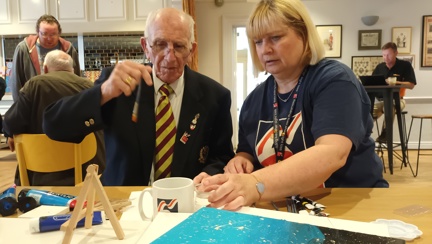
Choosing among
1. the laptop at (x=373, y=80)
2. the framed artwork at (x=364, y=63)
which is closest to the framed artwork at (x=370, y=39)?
the framed artwork at (x=364, y=63)

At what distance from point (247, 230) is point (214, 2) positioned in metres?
4.76

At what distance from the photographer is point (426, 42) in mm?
5414

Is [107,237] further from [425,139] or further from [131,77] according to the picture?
[425,139]

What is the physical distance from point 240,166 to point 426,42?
535 centimetres

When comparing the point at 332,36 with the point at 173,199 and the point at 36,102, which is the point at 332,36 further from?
the point at 173,199

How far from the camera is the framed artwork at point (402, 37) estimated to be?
539 centimetres

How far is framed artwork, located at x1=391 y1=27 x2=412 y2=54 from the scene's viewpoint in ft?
17.7

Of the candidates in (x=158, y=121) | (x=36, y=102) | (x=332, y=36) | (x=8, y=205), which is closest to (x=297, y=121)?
(x=158, y=121)

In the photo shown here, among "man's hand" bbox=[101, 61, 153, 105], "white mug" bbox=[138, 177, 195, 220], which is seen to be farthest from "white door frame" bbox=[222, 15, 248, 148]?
"white mug" bbox=[138, 177, 195, 220]

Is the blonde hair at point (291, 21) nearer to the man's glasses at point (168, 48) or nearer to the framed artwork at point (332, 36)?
the man's glasses at point (168, 48)

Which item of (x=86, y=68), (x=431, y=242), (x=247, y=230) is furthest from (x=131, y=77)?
(x=86, y=68)

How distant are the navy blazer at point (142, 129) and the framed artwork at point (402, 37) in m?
4.88

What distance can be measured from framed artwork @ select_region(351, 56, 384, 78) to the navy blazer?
4583 millimetres

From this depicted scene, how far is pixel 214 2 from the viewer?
197 inches
